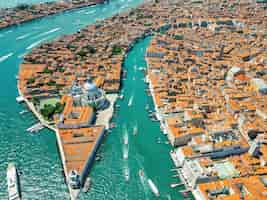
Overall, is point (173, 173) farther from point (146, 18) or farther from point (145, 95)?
point (146, 18)

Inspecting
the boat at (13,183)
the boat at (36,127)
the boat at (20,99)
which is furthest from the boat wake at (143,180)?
the boat at (20,99)

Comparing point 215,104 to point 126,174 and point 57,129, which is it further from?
point 57,129

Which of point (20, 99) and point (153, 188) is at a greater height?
point (20, 99)

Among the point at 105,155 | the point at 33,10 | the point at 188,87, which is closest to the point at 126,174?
the point at 105,155

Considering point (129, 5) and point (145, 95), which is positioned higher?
point (129, 5)

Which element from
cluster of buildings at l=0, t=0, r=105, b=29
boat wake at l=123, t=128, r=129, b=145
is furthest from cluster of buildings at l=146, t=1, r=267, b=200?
cluster of buildings at l=0, t=0, r=105, b=29

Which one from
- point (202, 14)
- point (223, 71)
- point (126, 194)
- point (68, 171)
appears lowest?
point (126, 194)

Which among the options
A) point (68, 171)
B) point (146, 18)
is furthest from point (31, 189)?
point (146, 18)
